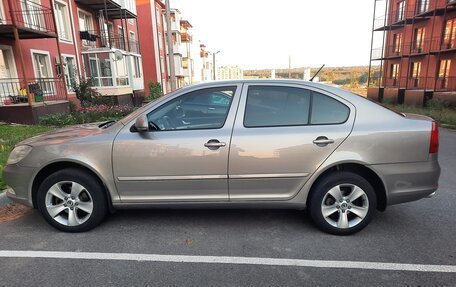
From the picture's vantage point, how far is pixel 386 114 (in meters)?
3.17

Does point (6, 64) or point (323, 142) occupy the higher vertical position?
point (6, 64)

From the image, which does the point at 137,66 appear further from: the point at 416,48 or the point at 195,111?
the point at 195,111

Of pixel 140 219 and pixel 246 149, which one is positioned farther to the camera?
pixel 140 219

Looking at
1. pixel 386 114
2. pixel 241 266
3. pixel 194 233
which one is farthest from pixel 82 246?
pixel 386 114

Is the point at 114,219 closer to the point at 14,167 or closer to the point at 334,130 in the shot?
the point at 14,167

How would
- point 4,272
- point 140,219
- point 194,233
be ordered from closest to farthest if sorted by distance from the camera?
point 4,272 < point 194,233 < point 140,219

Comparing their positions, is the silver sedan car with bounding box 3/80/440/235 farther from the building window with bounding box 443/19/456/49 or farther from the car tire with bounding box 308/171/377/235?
the building window with bounding box 443/19/456/49

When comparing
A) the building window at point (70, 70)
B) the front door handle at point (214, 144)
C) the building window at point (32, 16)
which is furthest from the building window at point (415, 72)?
the front door handle at point (214, 144)

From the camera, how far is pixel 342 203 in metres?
3.21

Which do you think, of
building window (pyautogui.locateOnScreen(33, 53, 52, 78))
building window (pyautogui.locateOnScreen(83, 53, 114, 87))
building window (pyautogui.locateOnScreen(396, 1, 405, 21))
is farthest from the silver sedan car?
building window (pyautogui.locateOnScreen(396, 1, 405, 21))

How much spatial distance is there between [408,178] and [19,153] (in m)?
4.14

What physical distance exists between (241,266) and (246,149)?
1.09 metres

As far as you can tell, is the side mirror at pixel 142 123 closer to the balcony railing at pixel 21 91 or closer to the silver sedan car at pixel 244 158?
the silver sedan car at pixel 244 158

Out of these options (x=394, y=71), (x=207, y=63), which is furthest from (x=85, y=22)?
(x=207, y=63)
